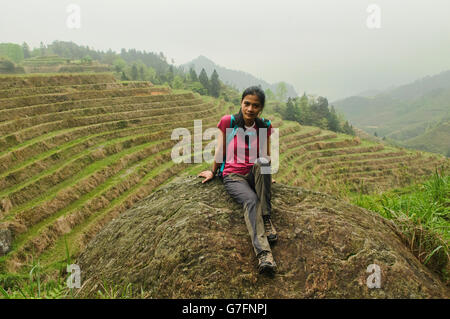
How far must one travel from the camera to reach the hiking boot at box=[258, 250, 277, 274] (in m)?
1.81

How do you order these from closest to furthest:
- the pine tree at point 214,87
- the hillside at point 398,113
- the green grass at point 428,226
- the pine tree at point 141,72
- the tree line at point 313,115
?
1. the green grass at point 428,226
2. the tree line at point 313,115
3. the pine tree at point 214,87
4. the pine tree at point 141,72
5. the hillside at point 398,113

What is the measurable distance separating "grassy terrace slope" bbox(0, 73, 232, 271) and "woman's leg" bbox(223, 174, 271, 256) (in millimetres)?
9423

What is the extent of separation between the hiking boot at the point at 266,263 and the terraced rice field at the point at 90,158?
2164mm

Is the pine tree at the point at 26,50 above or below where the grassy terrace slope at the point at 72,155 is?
above

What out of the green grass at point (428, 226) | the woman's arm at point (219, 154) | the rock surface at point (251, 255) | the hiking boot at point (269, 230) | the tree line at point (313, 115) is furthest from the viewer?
the tree line at point (313, 115)

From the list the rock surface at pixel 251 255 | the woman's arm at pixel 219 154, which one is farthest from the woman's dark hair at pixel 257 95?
the rock surface at pixel 251 255

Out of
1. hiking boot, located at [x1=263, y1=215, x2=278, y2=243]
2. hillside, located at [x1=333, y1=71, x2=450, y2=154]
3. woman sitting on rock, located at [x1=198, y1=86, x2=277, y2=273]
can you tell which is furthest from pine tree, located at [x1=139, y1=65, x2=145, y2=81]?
hillside, located at [x1=333, y1=71, x2=450, y2=154]

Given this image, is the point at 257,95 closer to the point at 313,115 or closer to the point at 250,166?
the point at 250,166

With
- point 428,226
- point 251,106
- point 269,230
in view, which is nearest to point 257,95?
point 251,106

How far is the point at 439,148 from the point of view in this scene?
68938mm

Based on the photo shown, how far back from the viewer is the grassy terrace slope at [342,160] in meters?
20.6

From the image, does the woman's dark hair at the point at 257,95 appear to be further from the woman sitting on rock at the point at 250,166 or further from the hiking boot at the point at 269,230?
the hiking boot at the point at 269,230
